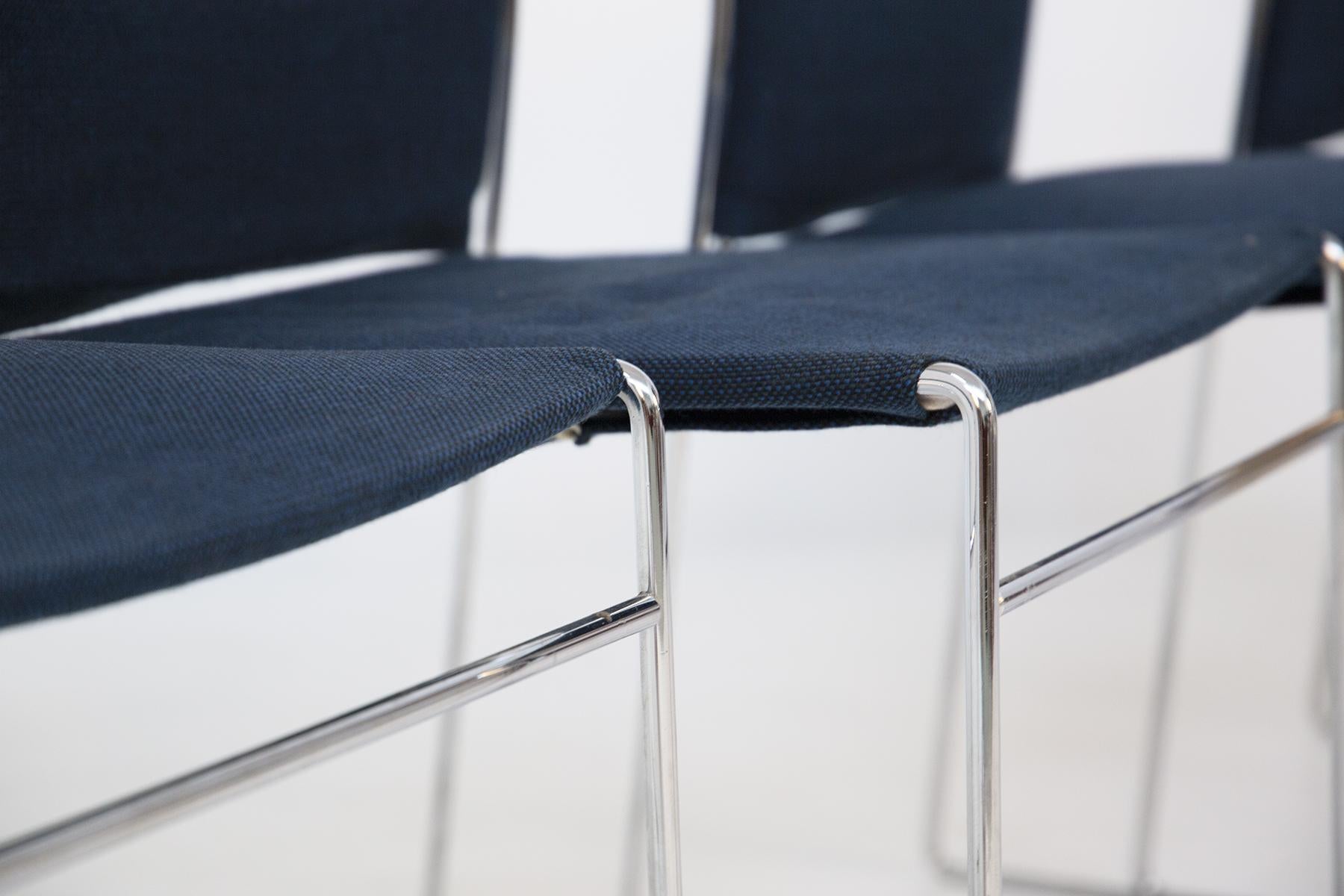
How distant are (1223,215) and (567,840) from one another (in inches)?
25.2

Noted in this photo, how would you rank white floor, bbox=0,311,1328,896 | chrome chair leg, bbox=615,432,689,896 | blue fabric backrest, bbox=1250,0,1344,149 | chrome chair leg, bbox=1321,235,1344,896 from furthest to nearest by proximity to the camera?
blue fabric backrest, bbox=1250,0,1344,149, white floor, bbox=0,311,1328,896, chrome chair leg, bbox=615,432,689,896, chrome chair leg, bbox=1321,235,1344,896

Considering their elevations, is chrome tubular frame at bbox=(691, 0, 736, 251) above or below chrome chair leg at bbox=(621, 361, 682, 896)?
above

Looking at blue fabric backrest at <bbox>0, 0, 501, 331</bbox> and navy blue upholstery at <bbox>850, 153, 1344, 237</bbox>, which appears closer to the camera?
blue fabric backrest at <bbox>0, 0, 501, 331</bbox>

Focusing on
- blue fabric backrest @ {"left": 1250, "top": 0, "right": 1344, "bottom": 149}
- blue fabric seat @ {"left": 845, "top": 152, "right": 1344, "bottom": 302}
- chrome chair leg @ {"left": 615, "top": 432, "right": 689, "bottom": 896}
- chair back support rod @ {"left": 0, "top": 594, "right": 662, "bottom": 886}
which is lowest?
chair back support rod @ {"left": 0, "top": 594, "right": 662, "bottom": 886}

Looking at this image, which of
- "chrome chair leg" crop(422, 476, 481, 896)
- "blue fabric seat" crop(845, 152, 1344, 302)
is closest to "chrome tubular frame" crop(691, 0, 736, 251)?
"blue fabric seat" crop(845, 152, 1344, 302)

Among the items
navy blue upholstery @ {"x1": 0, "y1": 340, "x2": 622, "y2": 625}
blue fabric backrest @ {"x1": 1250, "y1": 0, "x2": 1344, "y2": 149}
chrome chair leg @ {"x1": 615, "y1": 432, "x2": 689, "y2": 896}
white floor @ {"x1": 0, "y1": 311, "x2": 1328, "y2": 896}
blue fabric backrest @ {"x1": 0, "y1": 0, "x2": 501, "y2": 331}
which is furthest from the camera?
blue fabric backrest @ {"x1": 1250, "y1": 0, "x2": 1344, "y2": 149}

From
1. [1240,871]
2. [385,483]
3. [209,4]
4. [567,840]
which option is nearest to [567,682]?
[567,840]

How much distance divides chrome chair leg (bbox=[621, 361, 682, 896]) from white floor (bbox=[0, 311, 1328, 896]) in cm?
42

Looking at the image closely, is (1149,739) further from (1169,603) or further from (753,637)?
(753,637)

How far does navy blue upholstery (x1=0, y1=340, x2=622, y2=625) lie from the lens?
0.34 metres

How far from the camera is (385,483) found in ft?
1.30

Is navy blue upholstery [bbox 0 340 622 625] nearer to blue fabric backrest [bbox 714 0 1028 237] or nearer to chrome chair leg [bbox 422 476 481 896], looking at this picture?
chrome chair leg [bbox 422 476 481 896]

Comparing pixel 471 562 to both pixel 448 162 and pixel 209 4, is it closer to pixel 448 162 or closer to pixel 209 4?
pixel 448 162

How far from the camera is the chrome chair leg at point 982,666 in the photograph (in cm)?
53
